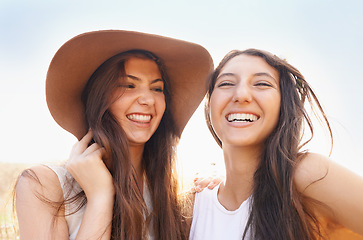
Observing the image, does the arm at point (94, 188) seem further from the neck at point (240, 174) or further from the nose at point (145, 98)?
the neck at point (240, 174)

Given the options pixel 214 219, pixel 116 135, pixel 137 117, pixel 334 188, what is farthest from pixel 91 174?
pixel 334 188

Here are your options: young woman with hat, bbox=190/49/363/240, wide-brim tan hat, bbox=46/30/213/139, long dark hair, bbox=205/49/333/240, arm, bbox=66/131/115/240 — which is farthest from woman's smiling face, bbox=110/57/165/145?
long dark hair, bbox=205/49/333/240

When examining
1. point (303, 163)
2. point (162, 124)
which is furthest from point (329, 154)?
point (162, 124)

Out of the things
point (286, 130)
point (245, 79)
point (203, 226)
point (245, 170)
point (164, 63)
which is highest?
point (164, 63)

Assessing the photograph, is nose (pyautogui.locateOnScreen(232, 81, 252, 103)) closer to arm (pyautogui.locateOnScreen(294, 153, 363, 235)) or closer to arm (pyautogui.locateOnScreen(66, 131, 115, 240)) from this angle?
arm (pyautogui.locateOnScreen(294, 153, 363, 235))

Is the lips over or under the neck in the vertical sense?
over

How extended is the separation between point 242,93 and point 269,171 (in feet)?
1.78

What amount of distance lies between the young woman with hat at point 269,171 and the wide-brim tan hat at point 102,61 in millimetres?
365

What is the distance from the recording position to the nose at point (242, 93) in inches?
92.0

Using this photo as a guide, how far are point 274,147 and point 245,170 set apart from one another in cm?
33

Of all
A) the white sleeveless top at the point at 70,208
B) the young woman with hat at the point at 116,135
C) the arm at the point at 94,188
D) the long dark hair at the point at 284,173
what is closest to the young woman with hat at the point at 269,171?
the long dark hair at the point at 284,173

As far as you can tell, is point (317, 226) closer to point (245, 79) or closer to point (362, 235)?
point (362, 235)

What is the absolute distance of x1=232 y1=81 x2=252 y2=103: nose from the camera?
234cm

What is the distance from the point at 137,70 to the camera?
9.05 feet
